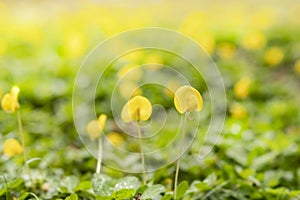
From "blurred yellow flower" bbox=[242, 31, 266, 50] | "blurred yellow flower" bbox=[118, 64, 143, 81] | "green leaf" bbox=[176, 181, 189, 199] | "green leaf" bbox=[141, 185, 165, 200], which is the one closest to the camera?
"green leaf" bbox=[141, 185, 165, 200]

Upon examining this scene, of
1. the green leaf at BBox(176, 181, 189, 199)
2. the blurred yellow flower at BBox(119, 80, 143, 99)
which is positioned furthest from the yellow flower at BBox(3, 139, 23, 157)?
the blurred yellow flower at BBox(119, 80, 143, 99)

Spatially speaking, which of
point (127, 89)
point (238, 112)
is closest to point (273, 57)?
point (238, 112)

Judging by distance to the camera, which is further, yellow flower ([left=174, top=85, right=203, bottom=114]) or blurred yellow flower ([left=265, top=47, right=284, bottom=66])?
blurred yellow flower ([left=265, top=47, right=284, bottom=66])

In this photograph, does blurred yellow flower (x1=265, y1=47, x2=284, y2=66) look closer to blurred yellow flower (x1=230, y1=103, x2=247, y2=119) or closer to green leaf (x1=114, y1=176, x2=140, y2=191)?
blurred yellow flower (x1=230, y1=103, x2=247, y2=119)

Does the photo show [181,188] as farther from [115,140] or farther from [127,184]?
[115,140]

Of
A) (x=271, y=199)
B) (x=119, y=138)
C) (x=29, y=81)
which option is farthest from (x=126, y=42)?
(x=271, y=199)

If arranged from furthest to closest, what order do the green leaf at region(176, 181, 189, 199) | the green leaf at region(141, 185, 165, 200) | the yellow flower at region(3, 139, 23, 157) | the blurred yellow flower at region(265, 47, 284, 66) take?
the blurred yellow flower at region(265, 47, 284, 66) < the yellow flower at region(3, 139, 23, 157) < the green leaf at region(176, 181, 189, 199) < the green leaf at region(141, 185, 165, 200)

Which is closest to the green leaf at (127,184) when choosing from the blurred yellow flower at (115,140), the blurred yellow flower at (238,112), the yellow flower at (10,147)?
the yellow flower at (10,147)
